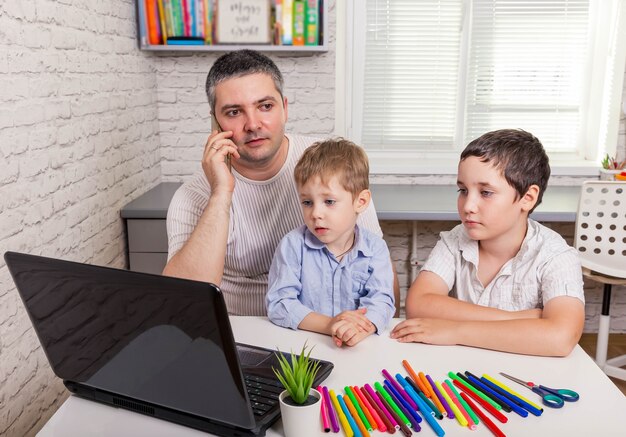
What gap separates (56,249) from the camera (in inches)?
78.0

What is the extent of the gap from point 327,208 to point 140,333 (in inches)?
26.1

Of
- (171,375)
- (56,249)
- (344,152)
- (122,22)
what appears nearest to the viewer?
(171,375)

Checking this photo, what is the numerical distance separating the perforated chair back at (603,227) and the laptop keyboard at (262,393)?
1.79 metres

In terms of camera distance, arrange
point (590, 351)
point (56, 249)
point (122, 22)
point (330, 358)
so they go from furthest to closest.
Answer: point (590, 351), point (122, 22), point (56, 249), point (330, 358)

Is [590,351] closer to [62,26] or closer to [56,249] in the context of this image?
[56,249]

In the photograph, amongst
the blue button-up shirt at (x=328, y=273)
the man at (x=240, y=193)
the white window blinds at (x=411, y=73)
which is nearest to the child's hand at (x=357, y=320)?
the blue button-up shirt at (x=328, y=273)

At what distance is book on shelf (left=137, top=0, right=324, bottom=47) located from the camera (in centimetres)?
292

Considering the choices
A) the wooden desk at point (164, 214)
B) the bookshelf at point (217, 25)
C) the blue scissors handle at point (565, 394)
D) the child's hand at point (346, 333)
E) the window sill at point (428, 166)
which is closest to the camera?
the blue scissors handle at point (565, 394)

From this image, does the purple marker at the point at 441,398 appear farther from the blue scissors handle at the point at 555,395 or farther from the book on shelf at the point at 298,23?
the book on shelf at the point at 298,23

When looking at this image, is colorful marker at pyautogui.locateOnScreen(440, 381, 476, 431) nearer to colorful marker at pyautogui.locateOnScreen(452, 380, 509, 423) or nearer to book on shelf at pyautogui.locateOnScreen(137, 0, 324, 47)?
colorful marker at pyautogui.locateOnScreen(452, 380, 509, 423)

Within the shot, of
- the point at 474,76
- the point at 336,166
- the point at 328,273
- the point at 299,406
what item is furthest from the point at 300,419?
the point at 474,76

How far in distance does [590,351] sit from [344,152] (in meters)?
2.23

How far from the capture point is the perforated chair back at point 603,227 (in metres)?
2.36

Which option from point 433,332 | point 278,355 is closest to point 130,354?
point 278,355
